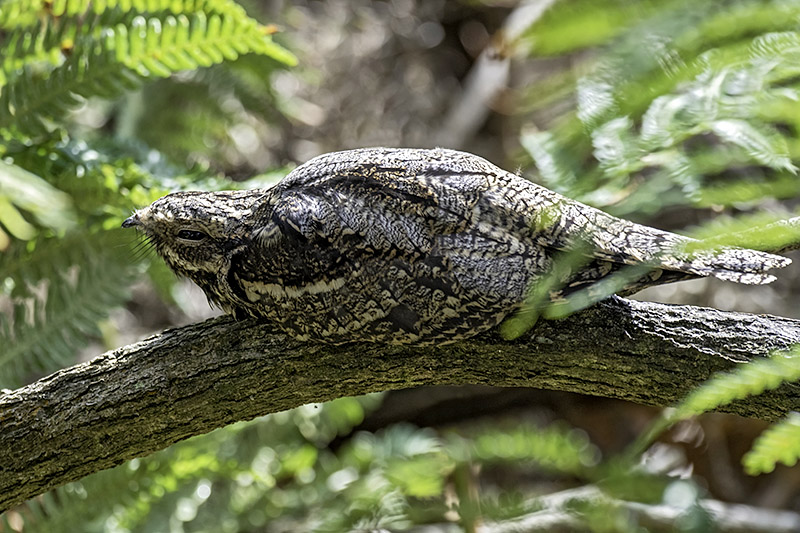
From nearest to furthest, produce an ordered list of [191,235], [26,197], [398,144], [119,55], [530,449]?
1. [26,197]
2. [191,235]
3. [119,55]
4. [530,449]
5. [398,144]

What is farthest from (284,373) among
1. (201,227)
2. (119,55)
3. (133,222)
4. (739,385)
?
(119,55)

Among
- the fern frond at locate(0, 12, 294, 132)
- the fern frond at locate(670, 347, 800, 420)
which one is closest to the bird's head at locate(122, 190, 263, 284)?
the fern frond at locate(0, 12, 294, 132)

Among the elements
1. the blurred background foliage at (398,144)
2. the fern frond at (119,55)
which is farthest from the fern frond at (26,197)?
the fern frond at (119,55)

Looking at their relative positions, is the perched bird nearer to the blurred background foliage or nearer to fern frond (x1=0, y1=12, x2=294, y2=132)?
the blurred background foliage

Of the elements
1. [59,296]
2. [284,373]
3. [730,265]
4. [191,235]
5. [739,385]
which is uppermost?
[739,385]

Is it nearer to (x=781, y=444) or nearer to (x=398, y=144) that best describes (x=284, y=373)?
(x=781, y=444)

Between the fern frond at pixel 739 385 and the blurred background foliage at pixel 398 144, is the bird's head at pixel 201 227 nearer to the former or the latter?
the blurred background foliage at pixel 398 144
